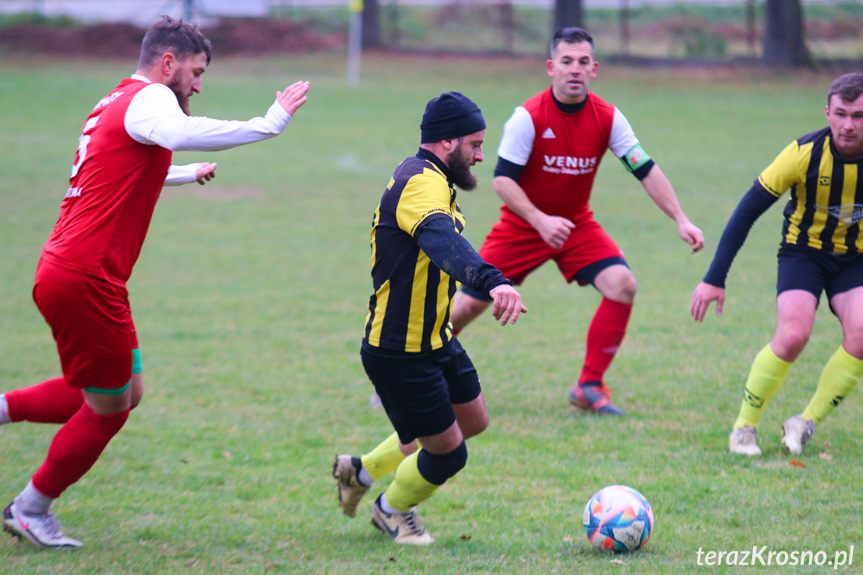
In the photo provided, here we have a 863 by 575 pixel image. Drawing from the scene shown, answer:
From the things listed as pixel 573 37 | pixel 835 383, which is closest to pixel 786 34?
pixel 573 37

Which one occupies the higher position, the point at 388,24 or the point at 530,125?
the point at 388,24

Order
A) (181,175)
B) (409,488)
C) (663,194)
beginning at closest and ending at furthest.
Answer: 1. (409,488)
2. (181,175)
3. (663,194)

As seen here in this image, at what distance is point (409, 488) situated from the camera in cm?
425

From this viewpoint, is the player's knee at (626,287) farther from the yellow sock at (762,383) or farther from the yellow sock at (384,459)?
the yellow sock at (384,459)

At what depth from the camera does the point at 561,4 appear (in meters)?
31.5

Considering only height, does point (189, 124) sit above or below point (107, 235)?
above

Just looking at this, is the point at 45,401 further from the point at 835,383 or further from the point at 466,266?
the point at 835,383

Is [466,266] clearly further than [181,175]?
No

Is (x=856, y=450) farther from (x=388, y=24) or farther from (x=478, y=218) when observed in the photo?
(x=388, y=24)

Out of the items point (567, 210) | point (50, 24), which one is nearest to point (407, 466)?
point (567, 210)

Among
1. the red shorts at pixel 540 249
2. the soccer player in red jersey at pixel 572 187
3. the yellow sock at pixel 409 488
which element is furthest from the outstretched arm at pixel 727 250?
the yellow sock at pixel 409 488

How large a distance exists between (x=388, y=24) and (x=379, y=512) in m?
36.1

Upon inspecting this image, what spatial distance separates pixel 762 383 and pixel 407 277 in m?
2.57

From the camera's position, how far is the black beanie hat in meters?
3.87
